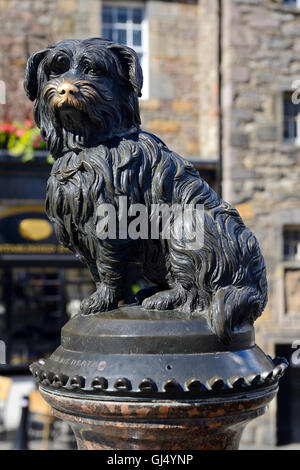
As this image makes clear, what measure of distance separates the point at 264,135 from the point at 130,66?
6867 millimetres

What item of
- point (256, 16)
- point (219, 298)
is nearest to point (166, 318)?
point (219, 298)

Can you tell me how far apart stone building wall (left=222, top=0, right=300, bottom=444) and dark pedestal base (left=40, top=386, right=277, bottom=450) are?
6663 mm

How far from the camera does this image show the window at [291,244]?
370 inches

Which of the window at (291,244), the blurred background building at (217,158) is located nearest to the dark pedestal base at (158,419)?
the blurred background building at (217,158)

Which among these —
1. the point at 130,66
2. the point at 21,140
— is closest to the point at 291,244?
the point at 21,140

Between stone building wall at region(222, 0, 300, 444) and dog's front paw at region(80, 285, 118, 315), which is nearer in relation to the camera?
dog's front paw at region(80, 285, 118, 315)

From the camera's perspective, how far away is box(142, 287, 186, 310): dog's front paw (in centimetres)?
261

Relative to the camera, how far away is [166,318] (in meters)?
2.49

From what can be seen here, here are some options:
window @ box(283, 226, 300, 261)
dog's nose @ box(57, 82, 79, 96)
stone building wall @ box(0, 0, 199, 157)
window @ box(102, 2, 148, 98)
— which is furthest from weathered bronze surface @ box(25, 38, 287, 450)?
window @ box(102, 2, 148, 98)

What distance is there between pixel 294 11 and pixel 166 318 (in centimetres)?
814

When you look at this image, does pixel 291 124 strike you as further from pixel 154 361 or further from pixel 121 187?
pixel 154 361

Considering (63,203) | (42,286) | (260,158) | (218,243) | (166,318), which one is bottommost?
(42,286)

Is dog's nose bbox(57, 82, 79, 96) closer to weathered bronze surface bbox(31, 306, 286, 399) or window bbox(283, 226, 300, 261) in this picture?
weathered bronze surface bbox(31, 306, 286, 399)
